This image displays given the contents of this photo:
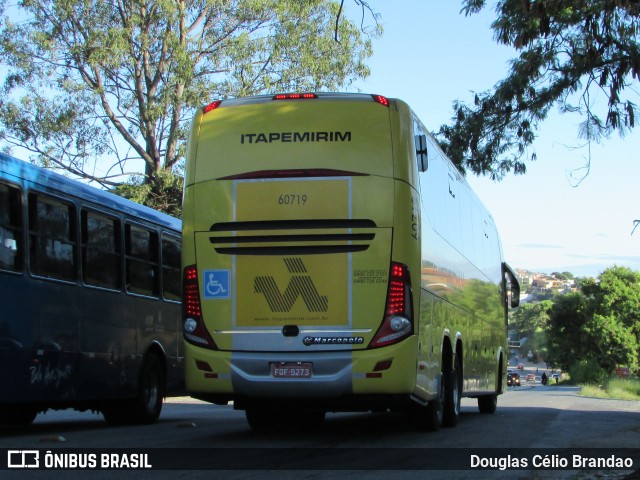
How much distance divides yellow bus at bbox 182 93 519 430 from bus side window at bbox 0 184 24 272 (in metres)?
1.84

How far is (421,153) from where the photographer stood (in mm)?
11992

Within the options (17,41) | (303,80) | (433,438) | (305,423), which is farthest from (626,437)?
(17,41)

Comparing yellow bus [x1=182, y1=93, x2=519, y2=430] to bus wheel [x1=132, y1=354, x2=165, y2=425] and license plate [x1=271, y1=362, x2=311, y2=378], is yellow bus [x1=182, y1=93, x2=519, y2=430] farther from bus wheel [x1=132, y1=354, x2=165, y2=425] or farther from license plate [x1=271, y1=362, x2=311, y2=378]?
bus wheel [x1=132, y1=354, x2=165, y2=425]

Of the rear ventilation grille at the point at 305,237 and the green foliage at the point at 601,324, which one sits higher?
the rear ventilation grille at the point at 305,237

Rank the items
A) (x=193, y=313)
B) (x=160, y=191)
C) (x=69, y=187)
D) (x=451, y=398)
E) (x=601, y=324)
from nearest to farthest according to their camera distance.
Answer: (x=193, y=313), (x=69, y=187), (x=451, y=398), (x=160, y=191), (x=601, y=324)

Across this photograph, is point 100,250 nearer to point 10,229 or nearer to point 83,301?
point 83,301

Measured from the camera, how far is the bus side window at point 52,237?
12.1 meters

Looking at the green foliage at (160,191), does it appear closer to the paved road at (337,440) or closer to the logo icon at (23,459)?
the paved road at (337,440)

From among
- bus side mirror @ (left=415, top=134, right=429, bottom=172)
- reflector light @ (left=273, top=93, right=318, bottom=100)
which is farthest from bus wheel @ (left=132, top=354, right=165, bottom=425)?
bus side mirror @ (left=415, top=134, right=429, bottom=172)

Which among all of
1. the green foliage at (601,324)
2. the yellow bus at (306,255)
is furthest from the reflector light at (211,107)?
the green foliage at (601,324)

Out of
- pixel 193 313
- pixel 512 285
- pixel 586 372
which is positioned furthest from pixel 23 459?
pixel 586 372

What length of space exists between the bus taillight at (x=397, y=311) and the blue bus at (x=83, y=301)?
12.8 feet

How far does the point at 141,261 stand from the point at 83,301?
6.86ft

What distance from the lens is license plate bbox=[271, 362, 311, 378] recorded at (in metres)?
10.9
